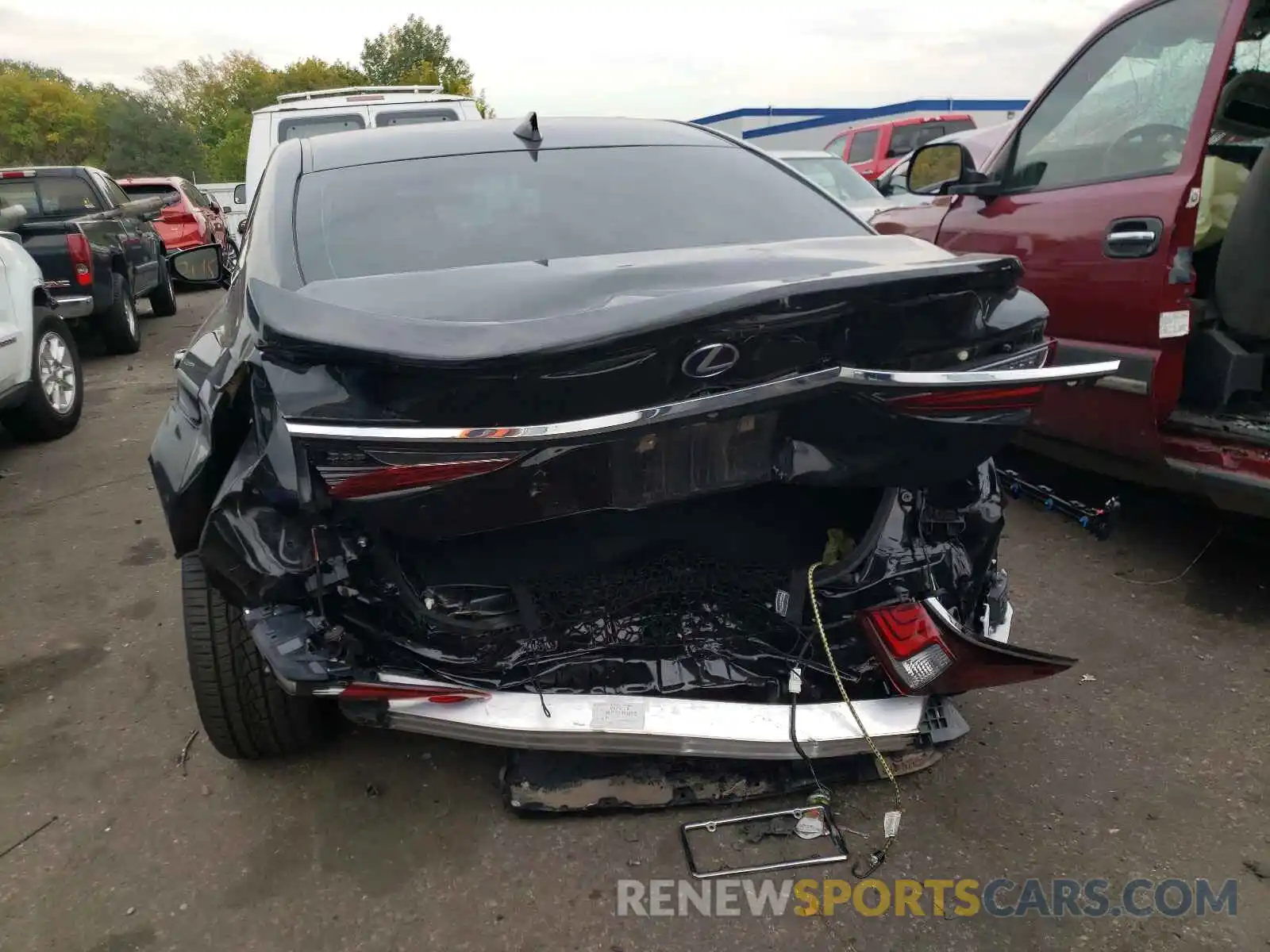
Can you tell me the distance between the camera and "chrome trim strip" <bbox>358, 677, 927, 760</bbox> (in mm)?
1995

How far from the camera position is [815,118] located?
2905cm

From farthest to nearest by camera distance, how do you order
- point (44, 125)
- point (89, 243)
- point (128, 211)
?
point (44, 125), point (128, 211), point (89, 243)

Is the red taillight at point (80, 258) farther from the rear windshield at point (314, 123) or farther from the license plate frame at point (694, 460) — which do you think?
the license plate frame at point (694, 460)

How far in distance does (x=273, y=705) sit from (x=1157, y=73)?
3681 millimetres

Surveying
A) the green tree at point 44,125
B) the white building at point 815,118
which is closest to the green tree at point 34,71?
the green tree at point 44,125

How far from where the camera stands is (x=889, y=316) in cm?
180

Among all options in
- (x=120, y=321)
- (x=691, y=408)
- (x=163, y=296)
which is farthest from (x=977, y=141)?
(x=163, y=296)

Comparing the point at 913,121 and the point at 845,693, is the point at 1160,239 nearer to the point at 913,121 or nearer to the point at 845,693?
the point at 845,693

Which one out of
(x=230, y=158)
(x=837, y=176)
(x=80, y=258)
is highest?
(x=837, y=176)

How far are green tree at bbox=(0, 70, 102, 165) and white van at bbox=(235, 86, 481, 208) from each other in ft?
149

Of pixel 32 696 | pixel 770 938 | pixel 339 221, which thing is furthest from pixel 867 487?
pixel 32 696

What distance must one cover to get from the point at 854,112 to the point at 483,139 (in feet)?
96.8

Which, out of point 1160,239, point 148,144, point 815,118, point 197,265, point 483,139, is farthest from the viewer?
point 148,144

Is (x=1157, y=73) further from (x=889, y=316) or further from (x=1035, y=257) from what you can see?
(x=889, y=316)
